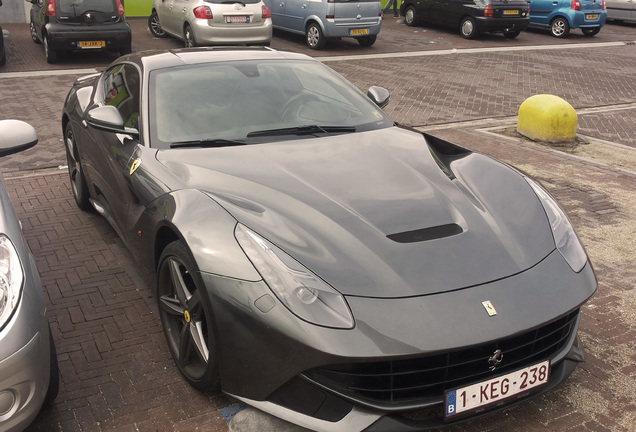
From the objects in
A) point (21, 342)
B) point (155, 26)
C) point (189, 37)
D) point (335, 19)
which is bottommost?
point (155, 26)

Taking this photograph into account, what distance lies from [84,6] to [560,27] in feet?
44.0

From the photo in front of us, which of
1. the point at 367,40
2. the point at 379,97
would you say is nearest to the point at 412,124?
the point at 379,97

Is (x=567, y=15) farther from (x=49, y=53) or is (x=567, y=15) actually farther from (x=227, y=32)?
(x=49, y=53)

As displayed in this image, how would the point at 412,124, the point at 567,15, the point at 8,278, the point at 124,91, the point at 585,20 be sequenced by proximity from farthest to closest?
the point at 567,15, the point at 585,20, the point at 412,124, the point at 124,91, the point at 8,278

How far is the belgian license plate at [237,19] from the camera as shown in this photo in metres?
13.9

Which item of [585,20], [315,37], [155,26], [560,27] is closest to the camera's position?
[315,37]

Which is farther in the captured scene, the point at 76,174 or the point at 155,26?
the point at 155,26

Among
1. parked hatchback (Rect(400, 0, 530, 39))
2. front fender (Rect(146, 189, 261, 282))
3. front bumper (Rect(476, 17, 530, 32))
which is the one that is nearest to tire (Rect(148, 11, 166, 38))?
parked hatchback (Rect(400, 0, 530, 39))

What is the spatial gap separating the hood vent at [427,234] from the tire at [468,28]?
1628 cm

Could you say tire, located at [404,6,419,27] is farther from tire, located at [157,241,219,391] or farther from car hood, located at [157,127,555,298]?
tire, located at [157,241,219,391]

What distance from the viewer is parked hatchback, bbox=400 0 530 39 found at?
59.0 feet

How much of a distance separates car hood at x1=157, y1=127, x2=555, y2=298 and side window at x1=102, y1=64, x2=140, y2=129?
24.2 inches

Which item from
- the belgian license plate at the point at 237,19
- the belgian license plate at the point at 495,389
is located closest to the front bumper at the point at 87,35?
the belgian license plate at the point at 237,19

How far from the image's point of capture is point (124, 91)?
15.2 feet
